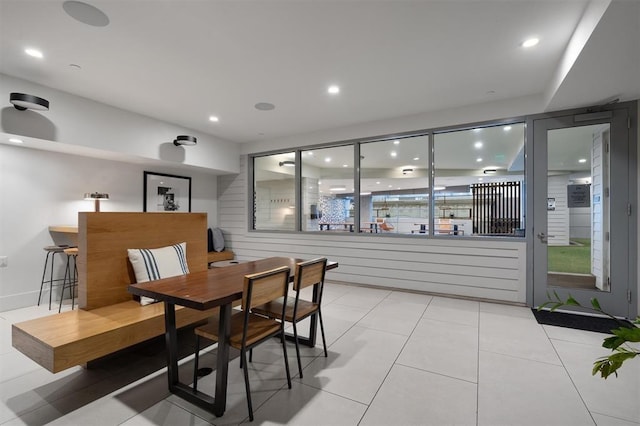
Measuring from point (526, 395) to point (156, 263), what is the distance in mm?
3267

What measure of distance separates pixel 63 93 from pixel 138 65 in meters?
1.47

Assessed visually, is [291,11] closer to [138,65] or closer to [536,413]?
[138,65]

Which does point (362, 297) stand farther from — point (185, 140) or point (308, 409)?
point (185, 140)

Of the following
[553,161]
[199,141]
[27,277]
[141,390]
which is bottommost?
[141,390]

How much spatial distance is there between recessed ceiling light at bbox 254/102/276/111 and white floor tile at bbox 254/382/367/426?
3692mm

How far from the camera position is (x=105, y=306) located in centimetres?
271

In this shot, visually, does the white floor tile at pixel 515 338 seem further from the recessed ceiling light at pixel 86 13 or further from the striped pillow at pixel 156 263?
the recessed ceiling light at pixel 86 13

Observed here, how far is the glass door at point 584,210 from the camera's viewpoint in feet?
11.8

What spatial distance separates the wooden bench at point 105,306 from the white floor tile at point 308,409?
1160 millimetres

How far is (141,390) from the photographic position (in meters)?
2.19

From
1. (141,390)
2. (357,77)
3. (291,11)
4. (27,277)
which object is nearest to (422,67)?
(357,77)

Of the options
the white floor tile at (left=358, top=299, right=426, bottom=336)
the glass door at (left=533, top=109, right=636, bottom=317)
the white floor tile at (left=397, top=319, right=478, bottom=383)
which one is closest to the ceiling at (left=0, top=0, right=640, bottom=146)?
the glass door at (left=533, top=109, right=636, bottom=317)

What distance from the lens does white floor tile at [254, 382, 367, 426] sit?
1.86 meters

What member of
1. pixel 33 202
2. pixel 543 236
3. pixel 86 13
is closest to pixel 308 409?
pixel 86 13
